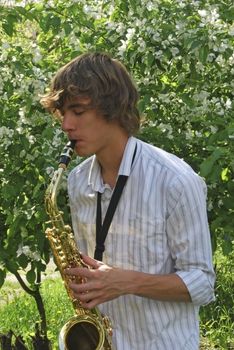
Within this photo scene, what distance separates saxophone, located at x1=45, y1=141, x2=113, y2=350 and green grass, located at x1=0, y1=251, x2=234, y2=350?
2.47 m

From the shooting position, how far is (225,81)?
4.25 metres

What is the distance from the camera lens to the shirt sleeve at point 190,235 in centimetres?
240

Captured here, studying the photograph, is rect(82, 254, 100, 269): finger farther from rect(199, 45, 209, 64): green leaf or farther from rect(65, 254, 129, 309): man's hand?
rect(199, 45, 209, 64): green leaf

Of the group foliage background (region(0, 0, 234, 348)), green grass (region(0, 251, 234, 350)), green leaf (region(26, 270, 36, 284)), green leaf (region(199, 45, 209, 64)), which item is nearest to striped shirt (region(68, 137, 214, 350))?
foliage background (region(0, 0, 234, 348))

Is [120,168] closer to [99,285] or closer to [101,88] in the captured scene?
[101,88]

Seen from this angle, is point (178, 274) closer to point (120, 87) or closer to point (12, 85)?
point (120, 87)

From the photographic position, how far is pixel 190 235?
2404mm

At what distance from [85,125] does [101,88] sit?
12cm

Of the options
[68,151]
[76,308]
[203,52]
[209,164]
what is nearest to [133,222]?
[68,151]

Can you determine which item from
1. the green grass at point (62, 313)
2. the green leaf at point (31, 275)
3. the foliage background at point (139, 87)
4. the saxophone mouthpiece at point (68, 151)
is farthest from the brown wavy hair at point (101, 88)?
the green grass at point (62, 313)

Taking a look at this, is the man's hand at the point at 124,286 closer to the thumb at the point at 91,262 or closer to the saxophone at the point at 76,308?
the thumb at the point at 91,262

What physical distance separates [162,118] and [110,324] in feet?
6.00

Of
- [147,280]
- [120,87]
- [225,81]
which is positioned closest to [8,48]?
[225,81]

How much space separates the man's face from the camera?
2496 millimetres
